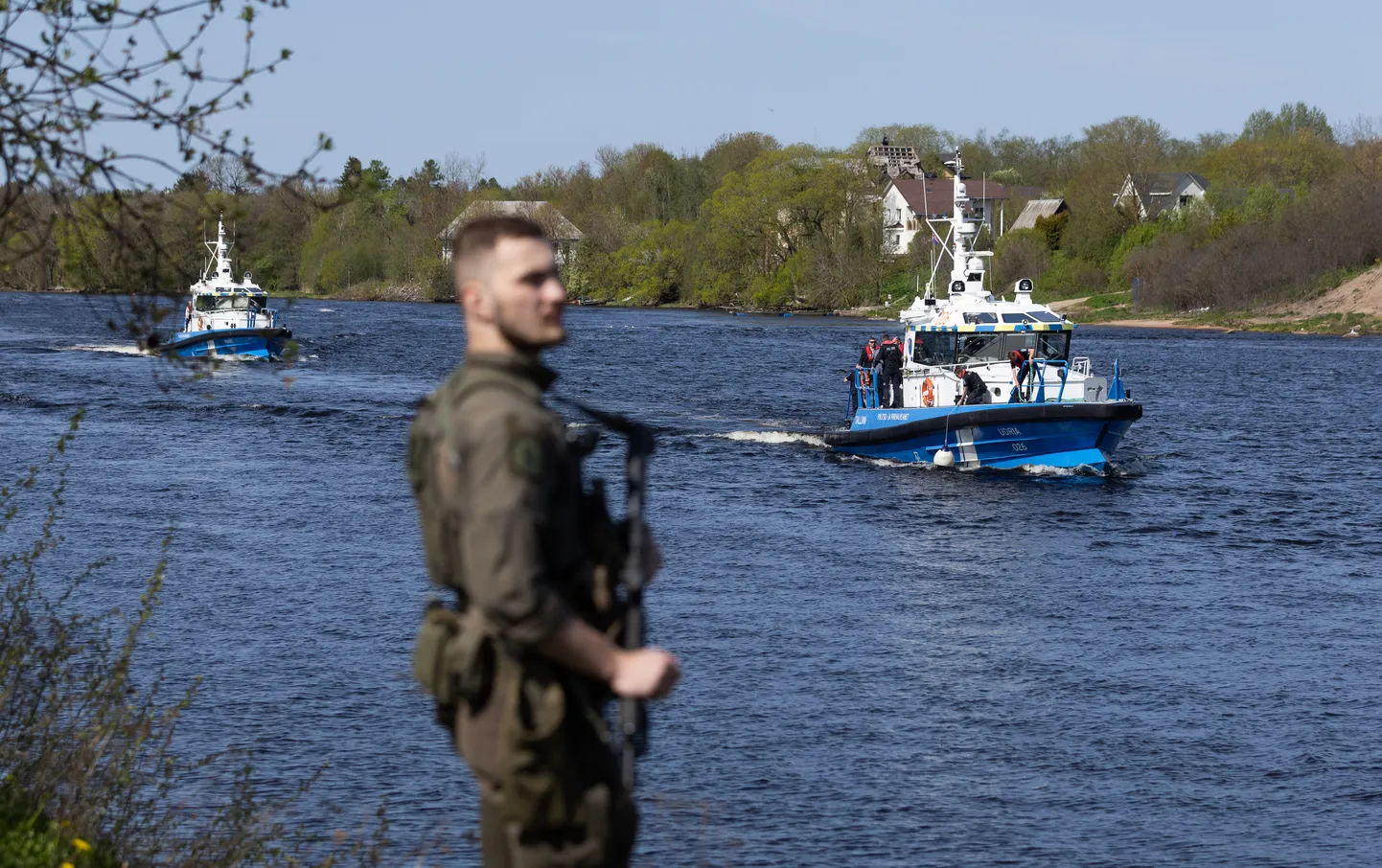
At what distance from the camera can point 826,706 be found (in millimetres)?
14367

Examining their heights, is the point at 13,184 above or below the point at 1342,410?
above

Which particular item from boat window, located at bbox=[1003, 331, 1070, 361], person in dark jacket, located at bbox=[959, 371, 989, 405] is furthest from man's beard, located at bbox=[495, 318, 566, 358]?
boat window, located at bbox=[1003, 331, 1070, 361]

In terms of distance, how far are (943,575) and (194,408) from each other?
2507 cm

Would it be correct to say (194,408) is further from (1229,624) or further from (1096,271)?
(1096,271)

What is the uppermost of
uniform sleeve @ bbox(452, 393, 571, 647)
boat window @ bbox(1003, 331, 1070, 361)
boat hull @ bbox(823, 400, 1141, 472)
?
uniform sleeve @ bbox(452, 393, 571, 647)

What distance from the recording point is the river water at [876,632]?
38.6 ft

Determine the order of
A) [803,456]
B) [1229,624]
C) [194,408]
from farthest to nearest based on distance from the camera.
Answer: [194,408] → [803,456] → [1229,624]

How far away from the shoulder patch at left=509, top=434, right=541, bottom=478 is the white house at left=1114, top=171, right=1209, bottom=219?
102103mm

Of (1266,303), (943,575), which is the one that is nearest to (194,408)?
(943,575)

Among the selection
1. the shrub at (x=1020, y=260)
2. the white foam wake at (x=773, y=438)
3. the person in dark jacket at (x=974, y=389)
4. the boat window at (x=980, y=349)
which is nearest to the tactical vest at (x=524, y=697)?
the person in dark jacket at (x=974, y=389)

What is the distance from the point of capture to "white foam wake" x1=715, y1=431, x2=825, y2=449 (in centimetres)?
3488

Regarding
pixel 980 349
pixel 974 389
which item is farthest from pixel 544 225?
pixel 974 389

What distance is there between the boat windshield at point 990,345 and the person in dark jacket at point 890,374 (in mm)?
632

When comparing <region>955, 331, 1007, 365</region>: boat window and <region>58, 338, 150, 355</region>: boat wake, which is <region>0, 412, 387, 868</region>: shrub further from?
<region>58, 338, 150, 355</region>: boat wake
